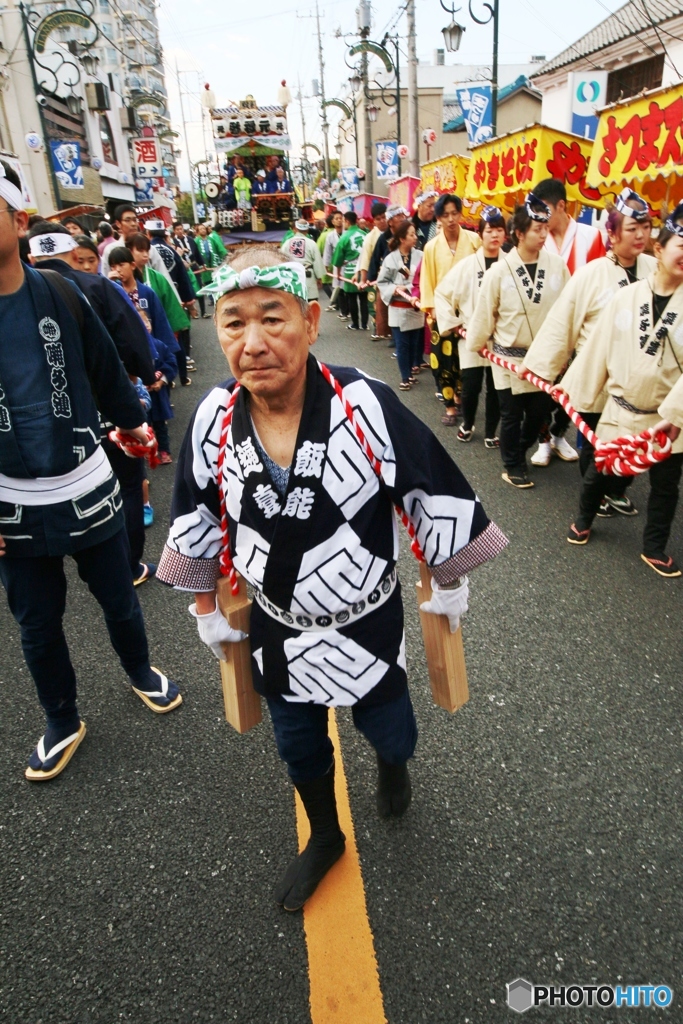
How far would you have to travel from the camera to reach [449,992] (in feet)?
5.52

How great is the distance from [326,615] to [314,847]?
2.79 ft

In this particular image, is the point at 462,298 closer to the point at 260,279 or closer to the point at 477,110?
the point at 260,279

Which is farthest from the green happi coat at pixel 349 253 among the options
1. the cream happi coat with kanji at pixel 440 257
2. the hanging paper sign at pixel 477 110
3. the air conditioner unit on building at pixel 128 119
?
the air conditioner unit on building at pixel 128 119

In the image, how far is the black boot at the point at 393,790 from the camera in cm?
209

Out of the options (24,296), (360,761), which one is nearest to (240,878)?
(360,761)

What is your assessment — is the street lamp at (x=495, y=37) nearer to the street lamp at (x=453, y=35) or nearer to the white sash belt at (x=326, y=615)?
the street lamp at (x=453, y=35)

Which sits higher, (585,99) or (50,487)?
(585,99)

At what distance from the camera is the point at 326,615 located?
1.65 metres

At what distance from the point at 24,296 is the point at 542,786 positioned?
238cm

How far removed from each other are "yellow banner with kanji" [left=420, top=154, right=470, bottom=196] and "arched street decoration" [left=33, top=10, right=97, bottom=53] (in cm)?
1056

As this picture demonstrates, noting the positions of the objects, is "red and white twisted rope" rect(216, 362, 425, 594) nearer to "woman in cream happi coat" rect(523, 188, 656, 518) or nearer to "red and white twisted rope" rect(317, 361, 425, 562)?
"red and white twisted rope" rect(317, 361, 425, 562)

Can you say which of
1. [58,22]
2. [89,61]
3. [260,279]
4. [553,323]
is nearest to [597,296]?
[553,323]

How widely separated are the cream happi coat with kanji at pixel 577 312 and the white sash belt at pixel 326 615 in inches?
109

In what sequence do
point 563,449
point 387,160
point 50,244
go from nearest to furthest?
point 50,244, point 563,449, point 387,160
